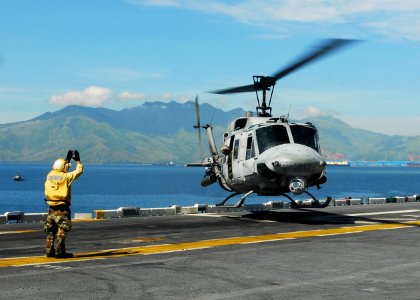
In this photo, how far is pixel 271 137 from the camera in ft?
74.0

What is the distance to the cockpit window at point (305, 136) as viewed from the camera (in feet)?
73.8

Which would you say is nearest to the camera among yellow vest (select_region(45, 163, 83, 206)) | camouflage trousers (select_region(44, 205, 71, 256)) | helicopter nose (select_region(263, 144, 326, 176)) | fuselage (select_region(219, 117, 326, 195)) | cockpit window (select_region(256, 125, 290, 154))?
camouflage trousers (select_region(44, 205, 71, 256))

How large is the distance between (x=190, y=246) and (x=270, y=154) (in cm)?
686

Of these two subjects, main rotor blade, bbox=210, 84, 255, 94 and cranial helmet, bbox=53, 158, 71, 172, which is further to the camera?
main rotor blade, bbox=210, 84, 255, 94

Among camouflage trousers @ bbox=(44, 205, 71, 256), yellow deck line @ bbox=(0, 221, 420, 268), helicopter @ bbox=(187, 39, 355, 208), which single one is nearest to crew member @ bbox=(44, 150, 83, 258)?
camouflage trousers @ bbox=(44, 205, 71, 256)

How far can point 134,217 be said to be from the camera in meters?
28.1

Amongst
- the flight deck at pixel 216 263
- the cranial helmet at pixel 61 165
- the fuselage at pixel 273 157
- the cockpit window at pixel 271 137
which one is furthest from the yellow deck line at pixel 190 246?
the cockpit window at pixel 271 137

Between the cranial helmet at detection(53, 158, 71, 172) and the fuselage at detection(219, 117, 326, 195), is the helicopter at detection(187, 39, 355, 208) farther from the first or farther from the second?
the cranial helmet at detection(53, 158, 71, 172)

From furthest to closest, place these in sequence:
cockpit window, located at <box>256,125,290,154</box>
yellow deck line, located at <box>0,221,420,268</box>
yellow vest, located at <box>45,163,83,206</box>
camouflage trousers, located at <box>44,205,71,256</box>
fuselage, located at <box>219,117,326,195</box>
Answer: cockpit window, located at <box>256,125,290,154</box> < fuselage, located at <box>219,117,326,195</box> < yellow vest, located at <box>45,163,83,206</box> < camouflage trousers, located at <box>44,205,71,256</box> < yellow deck line, located at <box>0,221,420,268</box>

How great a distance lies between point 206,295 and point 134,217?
62.5 ft

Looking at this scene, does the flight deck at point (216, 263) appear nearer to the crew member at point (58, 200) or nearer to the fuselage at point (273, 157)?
the crew member at point (58, 200)

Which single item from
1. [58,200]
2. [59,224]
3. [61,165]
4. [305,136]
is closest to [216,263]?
[59,224]

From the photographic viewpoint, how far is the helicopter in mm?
21219

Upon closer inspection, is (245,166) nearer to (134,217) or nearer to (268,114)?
(268,114)
